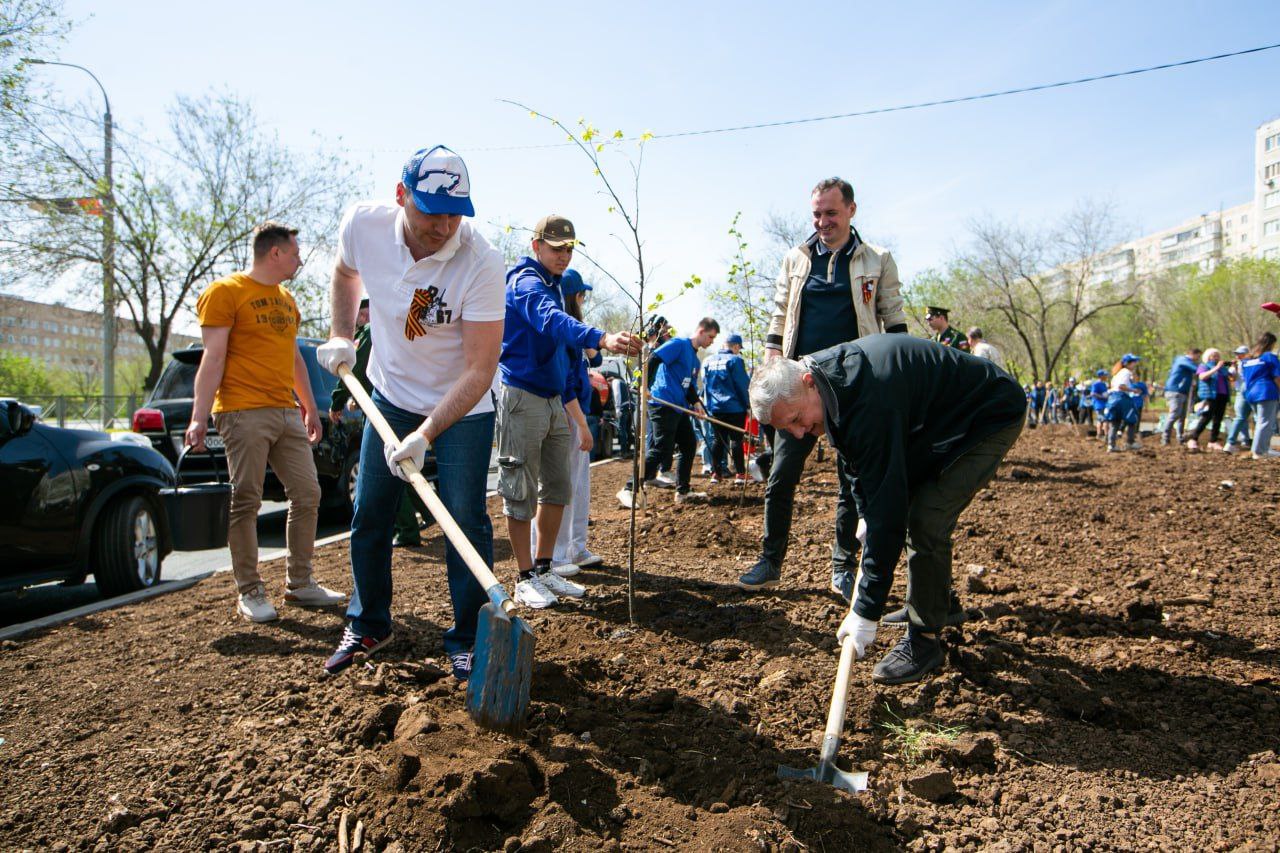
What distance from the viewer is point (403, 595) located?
429cm

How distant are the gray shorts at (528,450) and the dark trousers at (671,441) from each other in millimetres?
4121

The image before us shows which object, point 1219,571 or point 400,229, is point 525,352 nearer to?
point 400,229

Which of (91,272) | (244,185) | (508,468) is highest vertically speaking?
(244,185)

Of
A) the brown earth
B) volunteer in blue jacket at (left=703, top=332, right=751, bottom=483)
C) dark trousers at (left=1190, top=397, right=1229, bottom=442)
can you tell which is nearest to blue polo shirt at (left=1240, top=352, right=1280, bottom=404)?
dark trousers at (left=1190, top=397, right=1229, bottom=442)

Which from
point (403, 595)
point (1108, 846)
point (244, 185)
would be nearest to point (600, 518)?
point (403, 595)

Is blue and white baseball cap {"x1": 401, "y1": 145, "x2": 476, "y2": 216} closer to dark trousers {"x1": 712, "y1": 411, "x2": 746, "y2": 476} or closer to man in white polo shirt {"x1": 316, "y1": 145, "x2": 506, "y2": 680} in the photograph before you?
man in white polo shirt {"x1": 316, "y1": 145, "x2": 506, "y2": 680}

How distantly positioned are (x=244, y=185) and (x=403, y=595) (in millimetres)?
21595

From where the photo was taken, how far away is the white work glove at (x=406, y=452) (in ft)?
9.07

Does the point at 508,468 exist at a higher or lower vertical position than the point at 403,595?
higher

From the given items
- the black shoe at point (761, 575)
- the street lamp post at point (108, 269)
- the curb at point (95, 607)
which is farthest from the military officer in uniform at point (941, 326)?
the street lamp post at point (108, 269)

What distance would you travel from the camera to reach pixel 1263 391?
11.3 m

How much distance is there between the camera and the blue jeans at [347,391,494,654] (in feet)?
9.73

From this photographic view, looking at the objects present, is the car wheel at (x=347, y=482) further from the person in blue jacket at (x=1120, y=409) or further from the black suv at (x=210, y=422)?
the person in blue jacket at (x=1120, y=409)

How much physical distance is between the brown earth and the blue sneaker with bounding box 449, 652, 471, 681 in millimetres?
97
